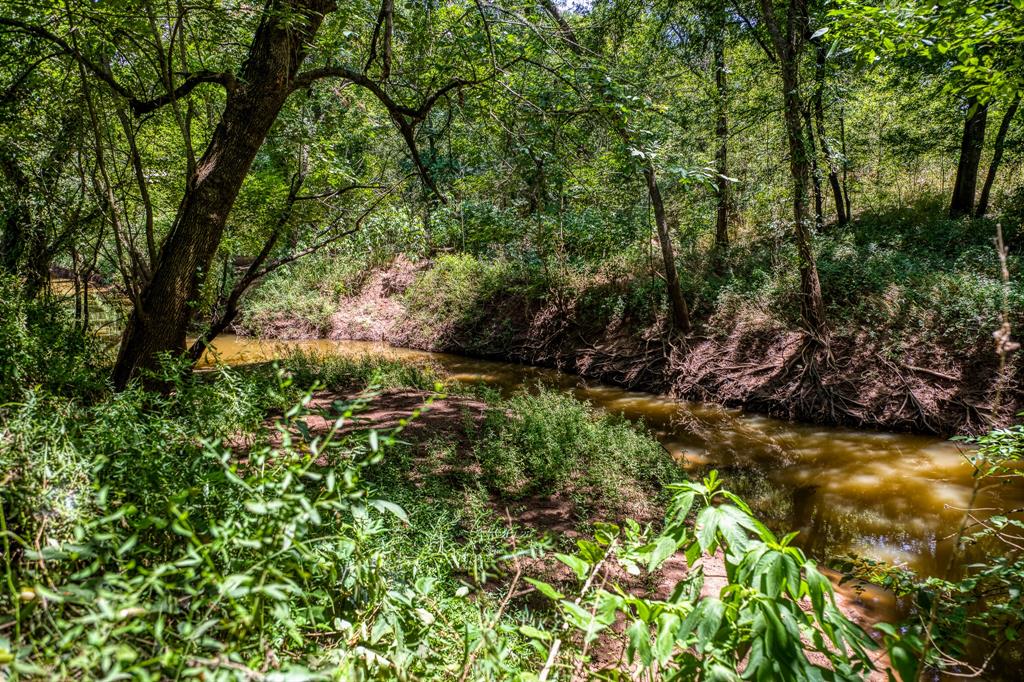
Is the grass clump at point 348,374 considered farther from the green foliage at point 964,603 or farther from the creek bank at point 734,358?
the green foliage at point 964,603

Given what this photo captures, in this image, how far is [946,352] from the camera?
7680mm

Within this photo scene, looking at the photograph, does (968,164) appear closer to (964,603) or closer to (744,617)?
(964,603)

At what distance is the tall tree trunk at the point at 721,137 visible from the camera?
11276 millimetres

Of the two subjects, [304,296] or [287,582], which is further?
[304,296]

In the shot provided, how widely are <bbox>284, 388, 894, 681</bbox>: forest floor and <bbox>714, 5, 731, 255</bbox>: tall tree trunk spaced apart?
8415 millimetres

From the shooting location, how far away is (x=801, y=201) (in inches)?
319

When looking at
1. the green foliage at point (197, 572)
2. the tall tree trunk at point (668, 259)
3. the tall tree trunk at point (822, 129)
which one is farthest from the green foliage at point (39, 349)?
the tall tree trunk at point (822, 129)

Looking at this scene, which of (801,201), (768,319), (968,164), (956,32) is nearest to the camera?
(956,32)

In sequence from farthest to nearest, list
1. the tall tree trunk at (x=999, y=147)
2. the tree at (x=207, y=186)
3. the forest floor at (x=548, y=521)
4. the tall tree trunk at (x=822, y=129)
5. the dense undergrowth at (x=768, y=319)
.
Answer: the tall tree trunk at (x=999, y=147)
the tall tree trunk at (x=822, y=129)
the dense undergrowth at (x=768, y=319)
the tree at (x=207, y=186)
the forest floor at (x=548, y=521)

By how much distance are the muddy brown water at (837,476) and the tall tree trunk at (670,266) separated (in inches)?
69.0

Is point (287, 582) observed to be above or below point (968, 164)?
below

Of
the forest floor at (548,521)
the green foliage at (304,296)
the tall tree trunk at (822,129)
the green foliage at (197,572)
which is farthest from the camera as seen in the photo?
the green foliage at (304,296)

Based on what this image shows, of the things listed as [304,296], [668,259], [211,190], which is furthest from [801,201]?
[304,296]

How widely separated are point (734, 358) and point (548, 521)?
6.53 m
